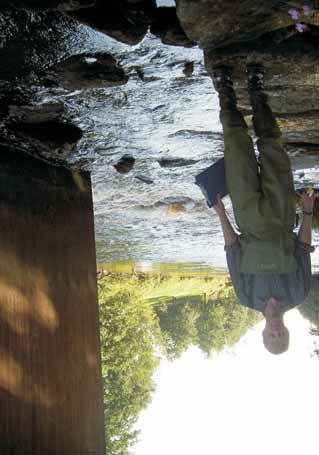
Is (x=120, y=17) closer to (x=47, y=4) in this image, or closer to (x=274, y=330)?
(x=47, y=4)

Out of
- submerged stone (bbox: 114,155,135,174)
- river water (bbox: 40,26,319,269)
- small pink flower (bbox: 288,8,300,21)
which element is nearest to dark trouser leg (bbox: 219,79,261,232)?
river water (bbox: 40,26,319,269)

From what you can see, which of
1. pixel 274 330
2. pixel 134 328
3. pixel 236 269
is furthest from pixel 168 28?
pixel 134 328

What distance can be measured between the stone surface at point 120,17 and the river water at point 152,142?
117 millimetres

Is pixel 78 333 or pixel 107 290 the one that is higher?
pixel 107 290

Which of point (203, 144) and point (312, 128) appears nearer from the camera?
point (312, 128)

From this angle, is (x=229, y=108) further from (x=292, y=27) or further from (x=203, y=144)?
(x=203, y=144)

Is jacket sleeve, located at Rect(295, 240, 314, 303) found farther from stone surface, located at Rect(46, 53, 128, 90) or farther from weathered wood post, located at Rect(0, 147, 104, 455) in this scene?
weathered wood post, located at Rect(0, 147, 104, 455)

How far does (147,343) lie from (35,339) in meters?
19.4

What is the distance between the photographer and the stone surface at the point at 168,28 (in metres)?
3.86

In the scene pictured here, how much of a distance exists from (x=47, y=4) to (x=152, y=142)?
8.16 ft

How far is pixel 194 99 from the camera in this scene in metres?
5.06

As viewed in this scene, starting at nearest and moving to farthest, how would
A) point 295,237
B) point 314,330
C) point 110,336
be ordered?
point 295,237 → point 314,330 → point 110,336

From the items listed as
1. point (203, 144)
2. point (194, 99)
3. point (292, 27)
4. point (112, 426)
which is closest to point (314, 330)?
point (112, 426)

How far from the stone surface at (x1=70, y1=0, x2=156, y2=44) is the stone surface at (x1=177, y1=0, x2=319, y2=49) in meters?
0.25
